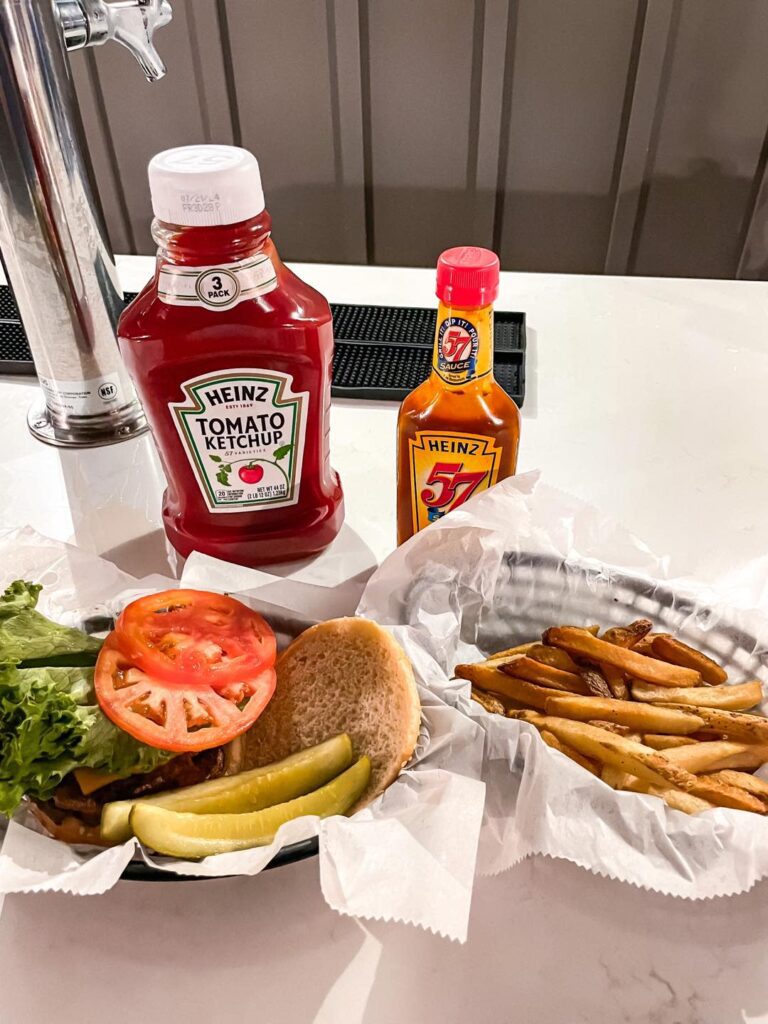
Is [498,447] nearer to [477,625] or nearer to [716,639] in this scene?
[477,625]

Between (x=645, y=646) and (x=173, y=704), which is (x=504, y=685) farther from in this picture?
(x=173, y=704)

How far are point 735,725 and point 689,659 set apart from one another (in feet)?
0.30

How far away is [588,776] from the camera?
0.71m

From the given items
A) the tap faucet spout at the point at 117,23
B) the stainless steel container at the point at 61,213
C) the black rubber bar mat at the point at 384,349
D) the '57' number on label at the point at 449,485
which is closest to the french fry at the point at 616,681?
the '57' number on label at the point at 449,485

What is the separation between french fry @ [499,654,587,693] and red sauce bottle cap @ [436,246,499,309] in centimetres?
36

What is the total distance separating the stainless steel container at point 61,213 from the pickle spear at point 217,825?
0.73 m

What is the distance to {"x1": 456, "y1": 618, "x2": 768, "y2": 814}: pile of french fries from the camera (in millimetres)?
707

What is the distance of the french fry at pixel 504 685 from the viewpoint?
31.1 inches

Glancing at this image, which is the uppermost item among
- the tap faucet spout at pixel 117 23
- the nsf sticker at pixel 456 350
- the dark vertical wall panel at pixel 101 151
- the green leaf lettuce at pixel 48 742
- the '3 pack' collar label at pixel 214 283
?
the tap faucet spout at pixel 117 23

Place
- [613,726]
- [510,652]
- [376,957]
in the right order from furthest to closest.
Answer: [510,652] → [613,726] → [376,957]

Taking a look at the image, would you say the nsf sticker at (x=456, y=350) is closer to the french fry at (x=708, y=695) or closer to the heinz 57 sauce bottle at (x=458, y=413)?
the heinz 57 sauce bottle at (x=458, y=413)

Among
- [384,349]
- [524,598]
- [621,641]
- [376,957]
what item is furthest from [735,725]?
[384,349]

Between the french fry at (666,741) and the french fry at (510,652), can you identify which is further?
the french fry at (510,652)

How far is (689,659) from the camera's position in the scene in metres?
0.82
